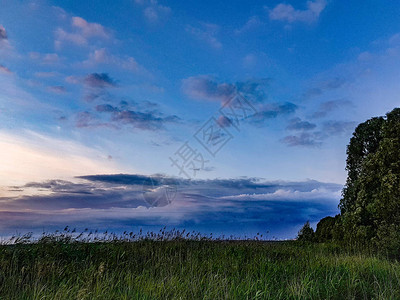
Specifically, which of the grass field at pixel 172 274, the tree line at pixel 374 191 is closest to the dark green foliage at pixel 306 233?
the tree line at pixel 374 191

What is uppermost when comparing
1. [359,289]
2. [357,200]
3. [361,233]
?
[357,200]

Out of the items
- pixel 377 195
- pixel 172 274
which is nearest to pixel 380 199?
pixel 377 195

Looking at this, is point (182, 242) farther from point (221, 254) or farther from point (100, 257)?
point (100, 257)

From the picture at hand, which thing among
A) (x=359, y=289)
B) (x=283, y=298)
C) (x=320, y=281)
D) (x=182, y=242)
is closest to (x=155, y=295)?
(x=283, y=298)

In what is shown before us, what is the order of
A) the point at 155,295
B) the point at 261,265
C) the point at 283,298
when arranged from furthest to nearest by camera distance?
the point at 261,265
the point at 283,298
the point at 155,295

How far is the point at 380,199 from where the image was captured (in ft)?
37.0

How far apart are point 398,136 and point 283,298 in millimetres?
7994

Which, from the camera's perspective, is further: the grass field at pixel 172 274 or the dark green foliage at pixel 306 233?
the dark green foliage at pixel 306 233

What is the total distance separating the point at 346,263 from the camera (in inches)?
364

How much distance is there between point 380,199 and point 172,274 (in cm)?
756

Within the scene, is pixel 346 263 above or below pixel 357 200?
below

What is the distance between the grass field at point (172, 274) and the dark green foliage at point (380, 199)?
137 centimetres

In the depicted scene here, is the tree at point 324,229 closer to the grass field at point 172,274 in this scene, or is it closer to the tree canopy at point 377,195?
the tree canopy at point 377,195

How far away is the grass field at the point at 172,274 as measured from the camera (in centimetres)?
606
